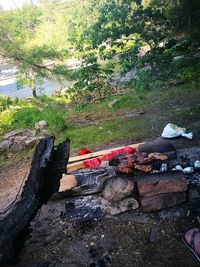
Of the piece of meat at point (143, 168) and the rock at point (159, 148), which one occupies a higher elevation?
the piece of meat at point (143, 168)

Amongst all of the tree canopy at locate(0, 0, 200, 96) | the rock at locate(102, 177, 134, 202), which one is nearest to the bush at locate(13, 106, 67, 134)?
the tree canopy at locate(0, 0, 200, 96)

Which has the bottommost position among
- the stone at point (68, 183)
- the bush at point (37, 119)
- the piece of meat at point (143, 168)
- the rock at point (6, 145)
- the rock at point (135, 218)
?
the bush at point (37, 119)

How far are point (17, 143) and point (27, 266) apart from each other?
6.46 m

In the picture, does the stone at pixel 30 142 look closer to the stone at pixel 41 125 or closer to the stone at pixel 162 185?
the stone at pixel 41 125

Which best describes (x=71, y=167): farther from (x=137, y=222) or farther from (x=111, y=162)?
(x=137, y=222)

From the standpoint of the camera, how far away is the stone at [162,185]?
14.7ft

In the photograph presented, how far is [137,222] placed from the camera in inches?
175

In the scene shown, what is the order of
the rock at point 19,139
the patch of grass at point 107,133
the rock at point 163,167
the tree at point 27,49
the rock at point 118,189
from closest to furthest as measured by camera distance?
the rock at point 118,189 → the rock at point 163,167 → the patch of grass at point 107,133 → the rock at point 19,139 → the tree at point 27,49

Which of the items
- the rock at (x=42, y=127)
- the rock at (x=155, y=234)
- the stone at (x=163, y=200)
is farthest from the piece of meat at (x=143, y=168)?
the rock at (x=42, y=127)

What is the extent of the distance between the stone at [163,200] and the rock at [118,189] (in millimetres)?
282

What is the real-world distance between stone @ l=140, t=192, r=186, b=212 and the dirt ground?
3.5 inches

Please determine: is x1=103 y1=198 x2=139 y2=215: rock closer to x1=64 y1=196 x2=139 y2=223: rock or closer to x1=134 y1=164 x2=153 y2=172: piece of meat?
x1=64 y1=196 x2=139 y2=223: rock

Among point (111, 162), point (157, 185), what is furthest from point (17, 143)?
point (157, 185)

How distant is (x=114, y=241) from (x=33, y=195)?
1.33 m
